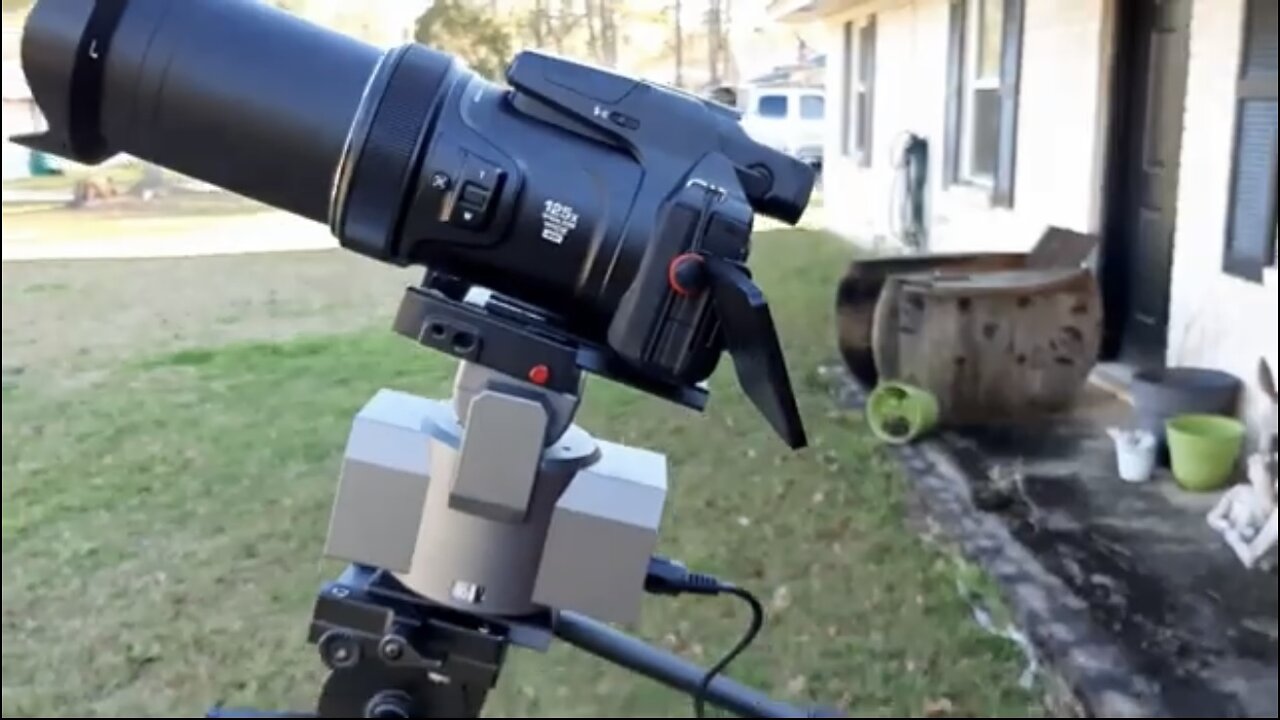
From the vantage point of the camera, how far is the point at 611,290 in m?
0.65

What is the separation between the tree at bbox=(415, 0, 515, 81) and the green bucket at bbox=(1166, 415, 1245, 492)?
2.08 metres

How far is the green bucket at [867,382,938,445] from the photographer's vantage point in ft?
10.4

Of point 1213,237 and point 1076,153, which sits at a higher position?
point 1076,153

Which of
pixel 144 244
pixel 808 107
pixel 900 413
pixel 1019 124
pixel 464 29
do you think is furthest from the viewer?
pixel 1019 124

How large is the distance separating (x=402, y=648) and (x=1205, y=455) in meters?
2.36

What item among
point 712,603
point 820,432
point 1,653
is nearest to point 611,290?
point 712,603

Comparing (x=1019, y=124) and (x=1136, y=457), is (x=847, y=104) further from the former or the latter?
(x=1136, y=457)

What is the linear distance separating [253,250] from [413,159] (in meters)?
2.04

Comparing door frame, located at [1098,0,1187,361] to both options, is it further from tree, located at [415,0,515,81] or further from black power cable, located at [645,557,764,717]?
black power cable, located at [645,557,764,717]

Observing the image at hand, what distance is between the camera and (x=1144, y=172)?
145 inches

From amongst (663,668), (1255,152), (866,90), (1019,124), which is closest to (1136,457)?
(1255,152)

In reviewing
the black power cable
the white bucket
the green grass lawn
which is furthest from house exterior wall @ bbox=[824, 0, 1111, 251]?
the black power cable

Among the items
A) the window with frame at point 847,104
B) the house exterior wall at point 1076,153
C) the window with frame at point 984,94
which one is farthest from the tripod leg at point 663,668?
the window with frame at point 847,104

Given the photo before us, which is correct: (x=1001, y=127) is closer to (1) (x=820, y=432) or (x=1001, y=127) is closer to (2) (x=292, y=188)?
(1) (x=820, y=432)
